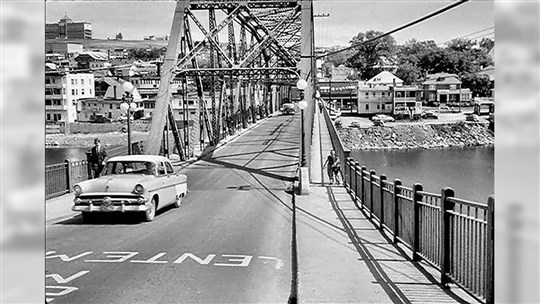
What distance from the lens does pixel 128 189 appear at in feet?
38.8

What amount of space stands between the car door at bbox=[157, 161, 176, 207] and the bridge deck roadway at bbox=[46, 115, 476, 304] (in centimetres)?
35

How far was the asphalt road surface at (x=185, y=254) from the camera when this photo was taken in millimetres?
7109

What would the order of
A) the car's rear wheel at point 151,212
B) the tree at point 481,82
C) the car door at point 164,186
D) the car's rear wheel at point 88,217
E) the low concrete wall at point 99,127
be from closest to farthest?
the tree at point 481,82, the car's rear wheel at point 151,212, the car's rear wheel at point 88,217, the car door at point 164,186, the low concrete wall at point 99,127

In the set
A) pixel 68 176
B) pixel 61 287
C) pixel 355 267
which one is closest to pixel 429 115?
pixel 68 176

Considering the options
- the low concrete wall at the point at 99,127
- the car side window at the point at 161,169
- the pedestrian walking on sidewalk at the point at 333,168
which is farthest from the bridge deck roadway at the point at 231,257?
the low concrete wall at the point at 99,127

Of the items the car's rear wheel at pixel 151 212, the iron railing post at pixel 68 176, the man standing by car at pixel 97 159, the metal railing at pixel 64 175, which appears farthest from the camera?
the man standing by car at pixel 97 159

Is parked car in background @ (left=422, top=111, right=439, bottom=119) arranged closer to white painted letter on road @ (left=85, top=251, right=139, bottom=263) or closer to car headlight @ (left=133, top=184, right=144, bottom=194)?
car headlight @ (left=133, top=184, right=144, bottom=194)

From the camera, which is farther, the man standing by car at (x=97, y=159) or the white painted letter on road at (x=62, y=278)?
the man standing by car at (x=97, y=159)

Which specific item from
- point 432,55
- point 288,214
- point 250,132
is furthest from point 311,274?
point 250,132

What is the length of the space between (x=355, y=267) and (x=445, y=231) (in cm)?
149

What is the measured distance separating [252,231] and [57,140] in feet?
231

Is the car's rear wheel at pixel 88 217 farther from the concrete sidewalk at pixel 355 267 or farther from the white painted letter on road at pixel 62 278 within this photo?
the white painted letter on road at pixel 62 278

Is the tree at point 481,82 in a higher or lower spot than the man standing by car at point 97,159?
higher

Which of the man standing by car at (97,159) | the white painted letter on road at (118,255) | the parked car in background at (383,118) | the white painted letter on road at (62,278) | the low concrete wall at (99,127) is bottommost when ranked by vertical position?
the white painted letter on road at (118,255)
